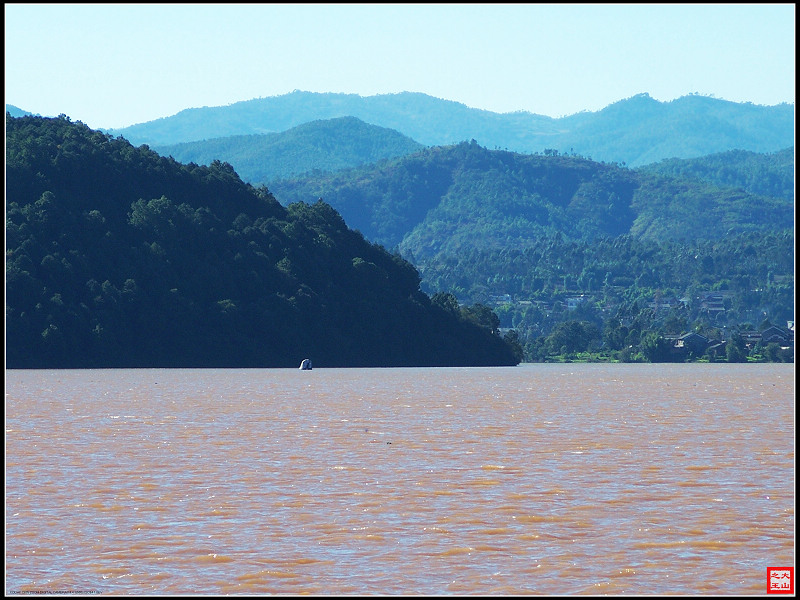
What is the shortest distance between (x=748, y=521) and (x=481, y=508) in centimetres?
580

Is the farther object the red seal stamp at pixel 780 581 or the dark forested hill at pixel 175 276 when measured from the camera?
the dark forested hill at pixel 175 276

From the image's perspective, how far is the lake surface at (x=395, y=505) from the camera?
2300cm

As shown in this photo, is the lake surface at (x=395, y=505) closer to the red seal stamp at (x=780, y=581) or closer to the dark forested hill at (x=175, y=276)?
the red seal stamp at (x=780, y=581)

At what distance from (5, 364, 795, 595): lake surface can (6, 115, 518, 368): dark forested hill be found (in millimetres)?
94420

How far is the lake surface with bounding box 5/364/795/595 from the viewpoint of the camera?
23000 millimetres

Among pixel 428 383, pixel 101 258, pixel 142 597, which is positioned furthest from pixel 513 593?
pixel 101 258

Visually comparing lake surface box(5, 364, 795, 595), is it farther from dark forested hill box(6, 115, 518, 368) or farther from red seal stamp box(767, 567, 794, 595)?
dark forested hill box(6, 115, 518, 368)

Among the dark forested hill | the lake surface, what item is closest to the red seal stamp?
the lake surface

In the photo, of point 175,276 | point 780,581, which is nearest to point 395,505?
point 780,581

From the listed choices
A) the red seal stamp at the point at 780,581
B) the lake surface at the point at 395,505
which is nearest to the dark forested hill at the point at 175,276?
the lake surface at the point at 395,505

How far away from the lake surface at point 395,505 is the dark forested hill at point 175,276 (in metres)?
94.4

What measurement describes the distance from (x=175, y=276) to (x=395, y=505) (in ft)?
463

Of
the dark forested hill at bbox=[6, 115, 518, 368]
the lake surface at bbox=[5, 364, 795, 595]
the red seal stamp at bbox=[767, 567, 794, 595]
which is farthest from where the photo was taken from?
the dark forested hill at bbox=[6, 115, 518, 368]

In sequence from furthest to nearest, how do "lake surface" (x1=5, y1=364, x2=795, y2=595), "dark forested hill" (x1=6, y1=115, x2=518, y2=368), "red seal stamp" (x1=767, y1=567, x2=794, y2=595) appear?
"dark forested hill" (x1=6, y1=115, x2=518, y2=368), "lake surface" (x1=5, y1=364, x2=795, y2=595), "red seal stamp" (x1=767, y1=567, x2=794, y2=595)
